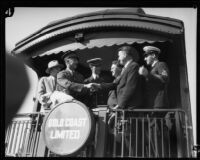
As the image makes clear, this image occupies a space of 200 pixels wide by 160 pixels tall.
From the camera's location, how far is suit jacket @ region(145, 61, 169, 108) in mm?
8562

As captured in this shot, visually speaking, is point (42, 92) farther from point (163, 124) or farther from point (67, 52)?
point (163, 124)

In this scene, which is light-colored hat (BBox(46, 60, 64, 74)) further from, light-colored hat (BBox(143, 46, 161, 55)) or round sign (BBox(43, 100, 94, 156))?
light-colored hat (BBox(143, 46, 161, 55))

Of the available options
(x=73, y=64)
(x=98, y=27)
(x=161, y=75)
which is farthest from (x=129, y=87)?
(x=98, y=27)

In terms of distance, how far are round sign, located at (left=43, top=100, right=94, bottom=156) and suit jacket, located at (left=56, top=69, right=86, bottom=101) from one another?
438mm

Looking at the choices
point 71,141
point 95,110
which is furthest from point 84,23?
point 71,141

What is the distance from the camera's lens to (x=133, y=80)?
878cm

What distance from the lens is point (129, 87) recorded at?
28.7 feet

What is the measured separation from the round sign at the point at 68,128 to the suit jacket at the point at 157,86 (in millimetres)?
1206

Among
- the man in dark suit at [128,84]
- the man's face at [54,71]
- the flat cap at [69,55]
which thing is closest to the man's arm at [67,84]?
the man's face at [54,71]

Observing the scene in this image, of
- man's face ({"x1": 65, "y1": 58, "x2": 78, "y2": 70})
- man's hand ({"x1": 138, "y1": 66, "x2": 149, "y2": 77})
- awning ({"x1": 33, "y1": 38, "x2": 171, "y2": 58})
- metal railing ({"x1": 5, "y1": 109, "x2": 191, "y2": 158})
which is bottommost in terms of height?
metal railing ({"x1": 5, "y1": 109, "x2": 191, "y2": 158})

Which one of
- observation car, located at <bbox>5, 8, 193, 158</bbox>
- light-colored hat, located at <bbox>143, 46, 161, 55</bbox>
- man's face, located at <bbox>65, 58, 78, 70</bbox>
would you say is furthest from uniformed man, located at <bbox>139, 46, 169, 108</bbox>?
man's face, located at <bbox>65, 58, 78, 70</bbox>

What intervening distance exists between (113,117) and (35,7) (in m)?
3.17

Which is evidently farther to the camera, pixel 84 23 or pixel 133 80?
pixel 84 23

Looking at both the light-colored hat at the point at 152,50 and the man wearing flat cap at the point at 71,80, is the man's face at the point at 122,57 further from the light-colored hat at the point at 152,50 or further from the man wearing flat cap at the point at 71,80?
the man wearing flat cap at the point at 71,80
